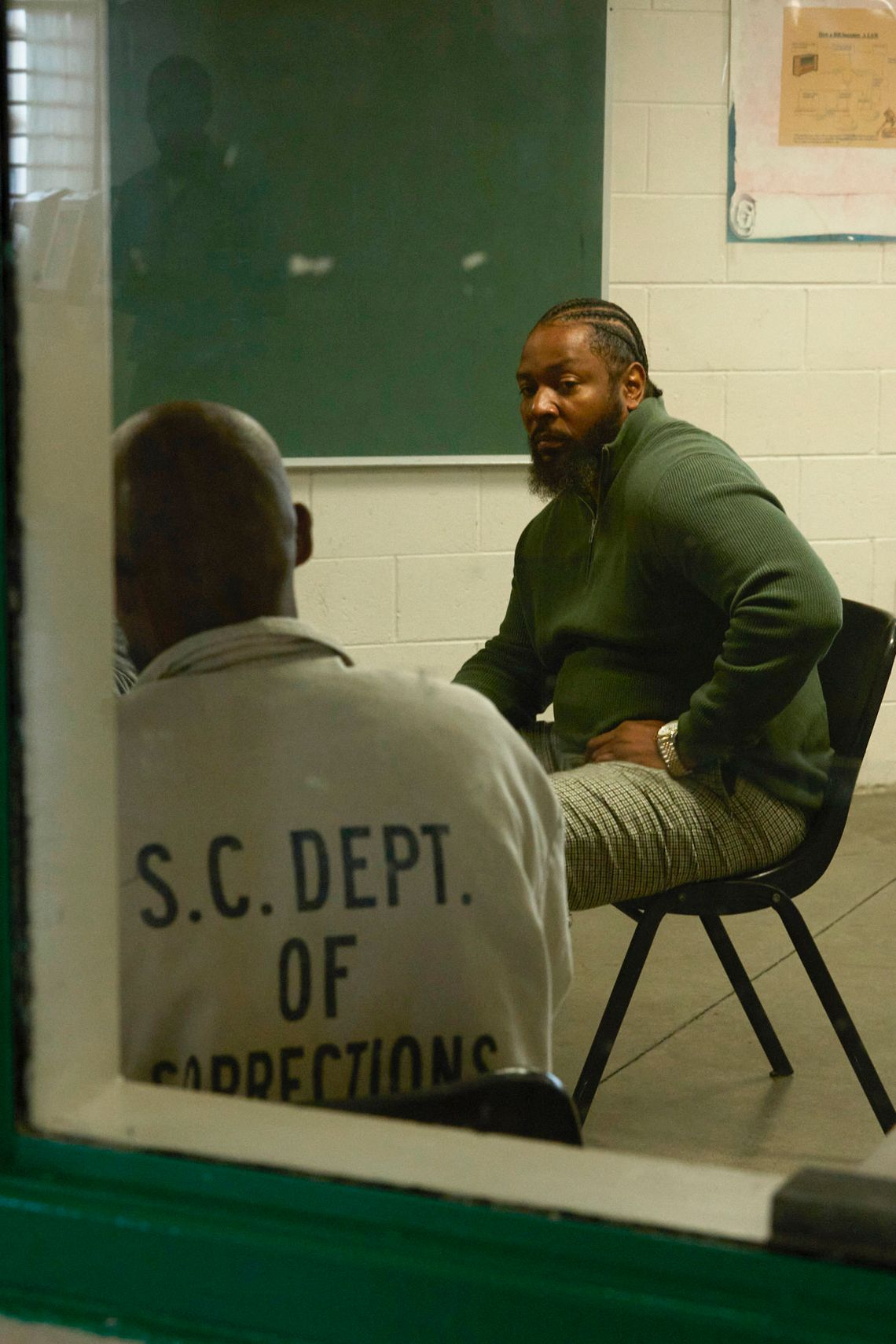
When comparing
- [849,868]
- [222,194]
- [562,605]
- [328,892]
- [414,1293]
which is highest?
[222,194]

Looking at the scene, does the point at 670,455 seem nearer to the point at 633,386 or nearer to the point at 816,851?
the point at 633,386

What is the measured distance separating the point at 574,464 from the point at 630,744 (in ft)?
0.96

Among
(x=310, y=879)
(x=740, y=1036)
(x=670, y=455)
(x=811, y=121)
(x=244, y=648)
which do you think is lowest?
(x=740, y=1036)

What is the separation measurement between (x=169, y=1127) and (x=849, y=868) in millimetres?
2604

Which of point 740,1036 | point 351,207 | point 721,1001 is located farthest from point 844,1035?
point 351,207

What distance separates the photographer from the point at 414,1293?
0.62 meters

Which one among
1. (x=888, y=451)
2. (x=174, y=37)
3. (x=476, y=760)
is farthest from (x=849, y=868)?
(x=174, y=37)

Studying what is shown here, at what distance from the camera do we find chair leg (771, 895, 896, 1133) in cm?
195

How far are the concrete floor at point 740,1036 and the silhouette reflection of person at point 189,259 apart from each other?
0.71 m

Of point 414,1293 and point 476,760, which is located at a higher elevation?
point 476,760

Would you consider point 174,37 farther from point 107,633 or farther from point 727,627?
point 727,627

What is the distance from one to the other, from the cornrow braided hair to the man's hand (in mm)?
364

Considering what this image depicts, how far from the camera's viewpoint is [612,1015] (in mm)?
1900

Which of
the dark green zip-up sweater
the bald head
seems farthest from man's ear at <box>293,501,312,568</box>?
the dark green zip-up sweater
